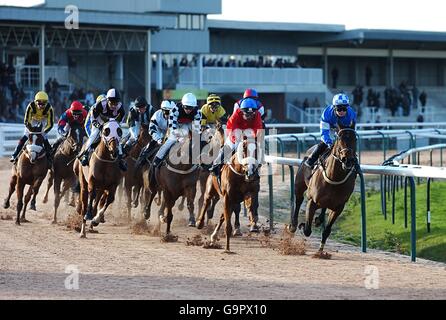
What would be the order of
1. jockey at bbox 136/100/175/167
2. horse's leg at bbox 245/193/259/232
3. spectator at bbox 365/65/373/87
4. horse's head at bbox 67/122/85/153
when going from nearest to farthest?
1. horse's leg at bbox 245/193/259/232
2. jockey at bbox 136/100/175/167
3. horse's head at bbox 67/122/85/153
4. spectator at bbox 365/65/373/87

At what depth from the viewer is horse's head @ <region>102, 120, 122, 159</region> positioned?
45.5ft

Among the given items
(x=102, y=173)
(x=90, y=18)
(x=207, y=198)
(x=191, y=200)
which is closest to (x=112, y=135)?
(x=102, y=173)

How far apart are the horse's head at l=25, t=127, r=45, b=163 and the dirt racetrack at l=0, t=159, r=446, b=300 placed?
1386mm

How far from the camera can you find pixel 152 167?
14625 mm

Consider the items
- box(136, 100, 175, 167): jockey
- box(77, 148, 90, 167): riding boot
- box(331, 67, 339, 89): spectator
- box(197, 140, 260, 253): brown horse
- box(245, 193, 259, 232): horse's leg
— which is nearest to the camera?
box(197, 140, 260, 253): brown horse

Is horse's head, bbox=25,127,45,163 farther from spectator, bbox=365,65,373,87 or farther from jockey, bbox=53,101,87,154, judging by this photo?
spectator, bbox=365,65,373,87

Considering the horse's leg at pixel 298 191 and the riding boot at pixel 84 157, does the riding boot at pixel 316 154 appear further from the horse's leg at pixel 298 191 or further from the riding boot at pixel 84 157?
the riding boot at pixel 84 157

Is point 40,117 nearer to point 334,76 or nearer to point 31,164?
point 31,164

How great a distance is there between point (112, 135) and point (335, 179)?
3548 millimetres

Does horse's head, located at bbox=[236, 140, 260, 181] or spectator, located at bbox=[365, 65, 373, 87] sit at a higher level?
spectator, located at bbox=[365, 65, 373, 87]

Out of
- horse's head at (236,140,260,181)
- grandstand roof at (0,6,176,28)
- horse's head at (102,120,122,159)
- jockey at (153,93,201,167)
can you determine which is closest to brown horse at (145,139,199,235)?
jockey at (153,93,201,167)

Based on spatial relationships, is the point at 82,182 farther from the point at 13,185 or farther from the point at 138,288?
the point at 138,288
